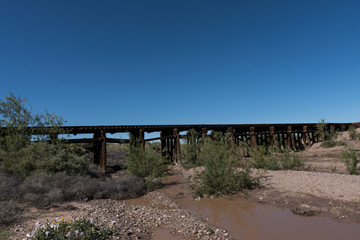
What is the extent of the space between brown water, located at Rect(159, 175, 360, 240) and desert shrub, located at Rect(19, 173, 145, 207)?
9.03 feet

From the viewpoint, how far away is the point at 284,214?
4.84m

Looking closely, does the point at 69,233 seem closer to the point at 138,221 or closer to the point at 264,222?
the point at 138,221

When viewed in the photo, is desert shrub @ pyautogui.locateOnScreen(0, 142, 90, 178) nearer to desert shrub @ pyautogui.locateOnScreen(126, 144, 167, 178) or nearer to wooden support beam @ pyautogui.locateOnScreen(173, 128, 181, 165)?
desert shrub @ pyautogui.locateOnScreen(126, 144, 167, 178)

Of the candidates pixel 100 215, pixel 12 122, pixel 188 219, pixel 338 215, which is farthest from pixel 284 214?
pixel 12 122

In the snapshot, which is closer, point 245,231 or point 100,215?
point 245,231

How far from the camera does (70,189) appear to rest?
7.13 metres

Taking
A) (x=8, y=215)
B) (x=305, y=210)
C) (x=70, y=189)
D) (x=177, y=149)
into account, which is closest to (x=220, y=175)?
(x=305, y=210)

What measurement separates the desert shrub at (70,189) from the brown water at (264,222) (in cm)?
275

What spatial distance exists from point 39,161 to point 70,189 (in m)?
3.18

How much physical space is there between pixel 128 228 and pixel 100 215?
129 cm

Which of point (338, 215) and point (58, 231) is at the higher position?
point (58, 231)

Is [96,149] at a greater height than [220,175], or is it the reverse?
[96,149]

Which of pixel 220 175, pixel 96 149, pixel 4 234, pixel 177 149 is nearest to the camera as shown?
pixel 4 234

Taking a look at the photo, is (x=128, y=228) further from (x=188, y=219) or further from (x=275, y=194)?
(x=275, y=194)
